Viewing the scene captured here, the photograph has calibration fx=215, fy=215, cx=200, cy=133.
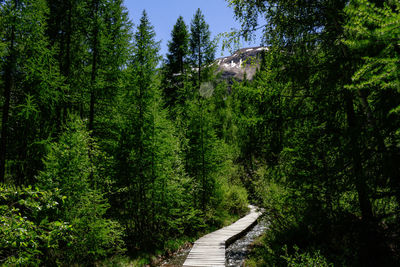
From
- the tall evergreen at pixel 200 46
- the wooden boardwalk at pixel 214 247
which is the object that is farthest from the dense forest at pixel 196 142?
the tall evergreen at pixel 200 46

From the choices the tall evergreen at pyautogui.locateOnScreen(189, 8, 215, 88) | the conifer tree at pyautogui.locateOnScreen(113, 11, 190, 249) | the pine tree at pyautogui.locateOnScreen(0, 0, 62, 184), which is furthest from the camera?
the tall evergreen at pyautogui.locateOnScreen(189, 8, 215, 88)

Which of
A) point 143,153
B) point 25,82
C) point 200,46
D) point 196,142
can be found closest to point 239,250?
point 143,153

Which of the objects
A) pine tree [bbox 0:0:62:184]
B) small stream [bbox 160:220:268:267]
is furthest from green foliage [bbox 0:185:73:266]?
small stream [bbox 160:220:268:267]

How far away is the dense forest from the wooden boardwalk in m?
1.23

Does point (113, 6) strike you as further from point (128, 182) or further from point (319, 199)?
point (319, 199)

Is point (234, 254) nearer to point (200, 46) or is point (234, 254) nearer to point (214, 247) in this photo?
point (214, 247)

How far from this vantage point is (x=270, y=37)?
5875 millimetres

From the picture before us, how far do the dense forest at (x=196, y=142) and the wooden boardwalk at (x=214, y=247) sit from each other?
4.02 feet

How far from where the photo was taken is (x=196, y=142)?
542 inches

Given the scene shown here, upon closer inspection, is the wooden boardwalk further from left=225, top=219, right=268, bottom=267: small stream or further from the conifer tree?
the conifer tree

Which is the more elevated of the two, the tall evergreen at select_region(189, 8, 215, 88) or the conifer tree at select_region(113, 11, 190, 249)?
the tall evergreen at select_region(189, 8, 215, 88)

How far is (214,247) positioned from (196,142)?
20.8ft

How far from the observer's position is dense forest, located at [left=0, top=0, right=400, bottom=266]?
350cm

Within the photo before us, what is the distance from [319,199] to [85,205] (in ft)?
23.1
